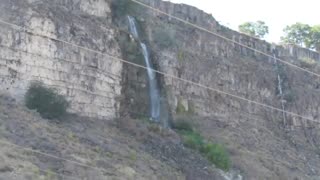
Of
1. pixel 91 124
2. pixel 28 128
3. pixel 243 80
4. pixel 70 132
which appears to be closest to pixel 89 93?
pixel 91 124

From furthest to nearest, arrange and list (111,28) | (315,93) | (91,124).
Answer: (315,93), (111,28), (91,124)

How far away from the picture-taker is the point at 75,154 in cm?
2564

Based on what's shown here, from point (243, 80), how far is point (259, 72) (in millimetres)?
2417

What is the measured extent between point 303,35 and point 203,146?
3325 centimetres

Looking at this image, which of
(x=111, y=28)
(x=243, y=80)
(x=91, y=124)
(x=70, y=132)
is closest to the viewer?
(x=70, y=132)

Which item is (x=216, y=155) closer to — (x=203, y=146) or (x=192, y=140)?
(x=203, y=146)

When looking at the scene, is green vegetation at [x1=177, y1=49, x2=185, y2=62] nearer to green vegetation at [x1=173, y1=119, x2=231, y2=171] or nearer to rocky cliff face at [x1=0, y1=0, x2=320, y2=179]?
rocky cliff face at [x1=0, y1=0, x2=320, y2=179]

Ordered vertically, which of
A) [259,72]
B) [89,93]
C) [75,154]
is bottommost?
[75,154]

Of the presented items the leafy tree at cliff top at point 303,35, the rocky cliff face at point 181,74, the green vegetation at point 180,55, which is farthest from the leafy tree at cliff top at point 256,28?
the green vegetation at point 180,55

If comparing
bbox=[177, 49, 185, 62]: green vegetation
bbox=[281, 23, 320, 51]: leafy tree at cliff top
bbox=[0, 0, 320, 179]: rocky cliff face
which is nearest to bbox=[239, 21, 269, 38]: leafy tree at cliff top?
bbox=[281, 23, 320, 51]: leafy tree at cliff top

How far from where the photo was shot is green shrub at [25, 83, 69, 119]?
28.6 m

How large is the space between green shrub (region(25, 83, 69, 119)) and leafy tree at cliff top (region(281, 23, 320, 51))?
127ft

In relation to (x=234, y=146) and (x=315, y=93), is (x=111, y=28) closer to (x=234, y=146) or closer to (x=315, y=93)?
(x=234, y=146)

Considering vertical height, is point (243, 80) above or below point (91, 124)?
above
